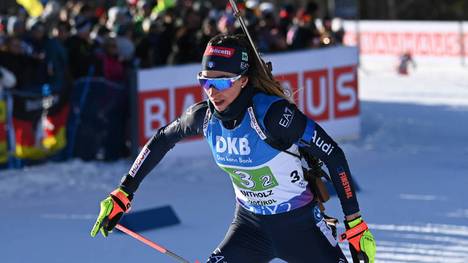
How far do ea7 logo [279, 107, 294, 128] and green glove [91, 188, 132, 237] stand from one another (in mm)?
928

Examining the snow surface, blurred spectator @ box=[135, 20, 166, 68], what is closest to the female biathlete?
the snow surface

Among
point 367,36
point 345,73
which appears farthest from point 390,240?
point 367,36

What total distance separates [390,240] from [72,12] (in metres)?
8.60

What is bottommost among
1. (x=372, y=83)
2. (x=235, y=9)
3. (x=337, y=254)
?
(x=372, y=83)

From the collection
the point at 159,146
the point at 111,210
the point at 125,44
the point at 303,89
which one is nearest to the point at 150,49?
the point at 125,44

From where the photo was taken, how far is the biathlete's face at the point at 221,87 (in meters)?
4.60

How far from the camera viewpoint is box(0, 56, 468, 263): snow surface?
759 centimetres

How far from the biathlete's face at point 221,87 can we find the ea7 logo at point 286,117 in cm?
24

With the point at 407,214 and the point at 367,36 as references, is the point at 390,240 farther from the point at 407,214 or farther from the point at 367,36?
the point at 367,36

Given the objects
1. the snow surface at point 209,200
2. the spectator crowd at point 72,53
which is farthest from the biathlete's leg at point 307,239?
the spectator crowd at point 72,53

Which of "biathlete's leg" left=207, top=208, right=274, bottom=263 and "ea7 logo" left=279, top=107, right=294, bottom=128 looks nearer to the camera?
"ea7 logo" left=279, top=107, right=294, bottom=128

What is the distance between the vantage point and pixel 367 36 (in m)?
23.4

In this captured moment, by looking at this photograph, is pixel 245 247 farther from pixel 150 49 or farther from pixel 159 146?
pixel 150 49

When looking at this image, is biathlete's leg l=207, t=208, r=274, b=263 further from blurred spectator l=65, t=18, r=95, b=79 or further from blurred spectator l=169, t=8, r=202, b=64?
blurred spectator l=169, t=8, r=202, b=64
